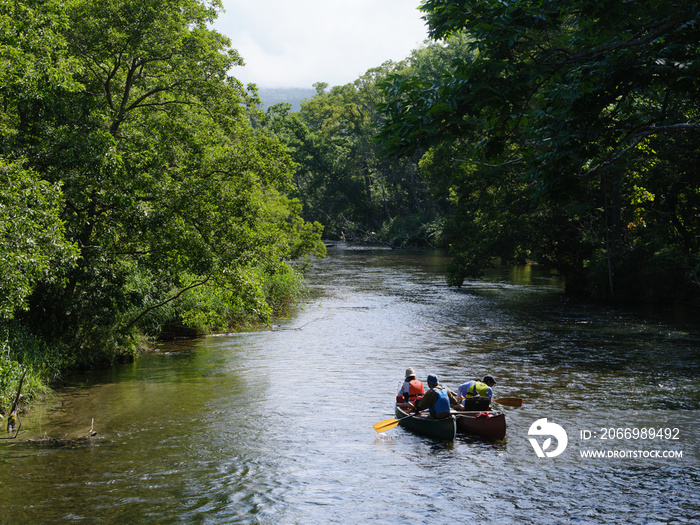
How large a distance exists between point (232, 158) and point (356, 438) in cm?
951

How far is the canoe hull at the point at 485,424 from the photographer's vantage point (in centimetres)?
1107

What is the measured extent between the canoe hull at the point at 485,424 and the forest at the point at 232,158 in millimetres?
4586

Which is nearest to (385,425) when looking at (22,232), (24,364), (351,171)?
(22,232)

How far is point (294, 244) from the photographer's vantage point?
3481cm

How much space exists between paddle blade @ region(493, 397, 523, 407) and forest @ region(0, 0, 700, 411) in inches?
180

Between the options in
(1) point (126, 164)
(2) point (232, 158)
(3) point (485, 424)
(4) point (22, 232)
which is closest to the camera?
(4) point (22, 232)

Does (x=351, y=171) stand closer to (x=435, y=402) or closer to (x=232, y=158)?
(x=232, y=158)

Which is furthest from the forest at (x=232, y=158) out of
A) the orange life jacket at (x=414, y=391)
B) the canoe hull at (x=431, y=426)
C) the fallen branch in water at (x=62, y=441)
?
the canoe hull at (x=431, y=426)

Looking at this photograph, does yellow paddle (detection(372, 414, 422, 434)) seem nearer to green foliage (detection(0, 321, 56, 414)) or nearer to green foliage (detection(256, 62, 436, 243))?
green foliage (detection(0, 321, 56, 414))

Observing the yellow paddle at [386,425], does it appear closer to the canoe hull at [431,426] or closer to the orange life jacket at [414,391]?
the canoe hull at [431,426]

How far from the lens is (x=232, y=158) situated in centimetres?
1739

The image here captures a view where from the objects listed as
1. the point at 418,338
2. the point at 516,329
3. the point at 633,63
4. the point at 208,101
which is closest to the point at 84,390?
the point at 208,101

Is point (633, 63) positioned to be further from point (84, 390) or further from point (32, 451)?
point (84, 390)

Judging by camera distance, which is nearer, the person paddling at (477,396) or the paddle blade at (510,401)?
the person paddling at (477,396)
